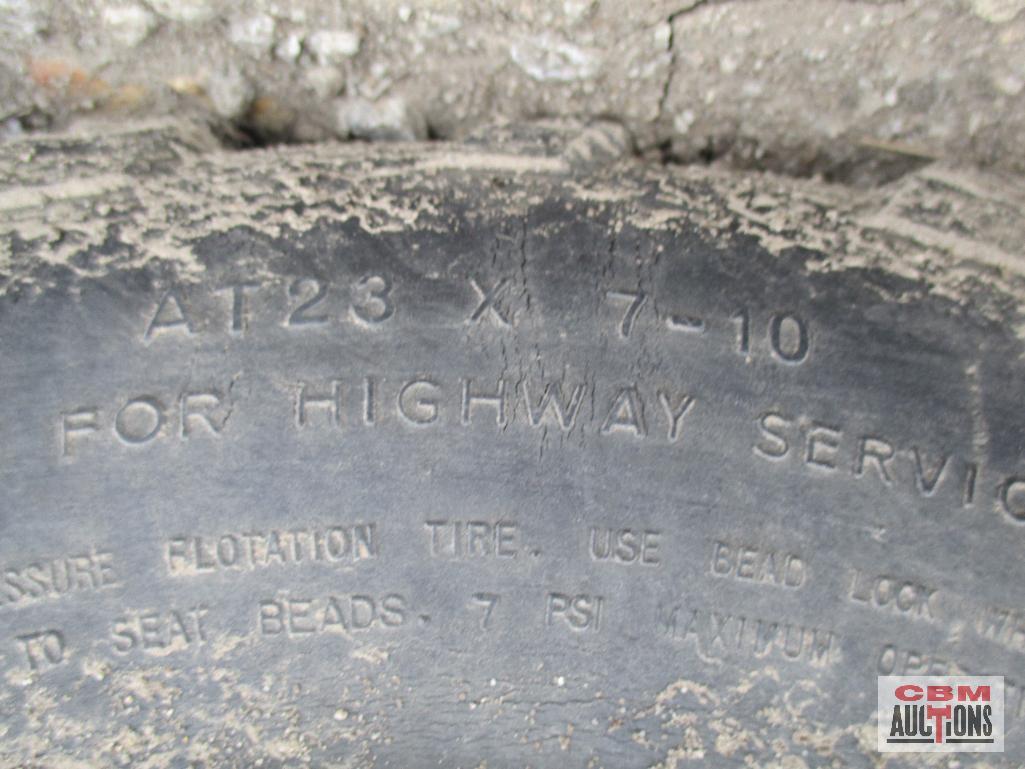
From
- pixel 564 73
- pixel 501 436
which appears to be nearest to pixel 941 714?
pixel 501 436

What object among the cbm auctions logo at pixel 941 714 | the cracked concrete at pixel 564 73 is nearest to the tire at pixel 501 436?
the cbm auctions logo at pixel 941 714

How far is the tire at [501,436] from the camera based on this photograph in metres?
0.72

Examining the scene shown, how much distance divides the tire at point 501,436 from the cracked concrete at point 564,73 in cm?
12

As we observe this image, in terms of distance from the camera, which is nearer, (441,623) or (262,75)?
(441,623)

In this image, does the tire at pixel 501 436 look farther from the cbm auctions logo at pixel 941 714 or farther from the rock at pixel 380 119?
the rock at pixel 380 119

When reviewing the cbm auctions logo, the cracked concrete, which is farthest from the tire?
the cracked concrete

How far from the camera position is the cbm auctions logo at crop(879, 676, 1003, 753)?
0.75 m

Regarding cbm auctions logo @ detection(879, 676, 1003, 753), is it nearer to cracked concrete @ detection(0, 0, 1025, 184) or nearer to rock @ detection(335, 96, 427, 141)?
cracked concrete @ detection(0, 0, 1025, 184)

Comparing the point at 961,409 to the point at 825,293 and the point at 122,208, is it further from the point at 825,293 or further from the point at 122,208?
the point at 122,208

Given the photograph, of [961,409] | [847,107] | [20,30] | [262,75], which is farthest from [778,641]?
[20,30]

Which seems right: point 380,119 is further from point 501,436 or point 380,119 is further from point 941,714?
point 941,714

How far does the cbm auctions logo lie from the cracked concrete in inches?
16.9

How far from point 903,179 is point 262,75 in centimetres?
58

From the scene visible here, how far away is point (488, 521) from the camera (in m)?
0.76
